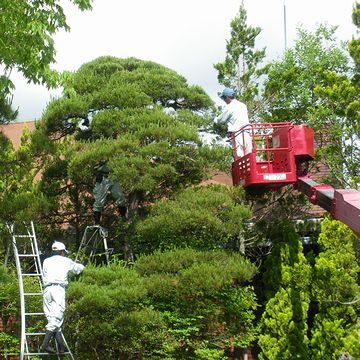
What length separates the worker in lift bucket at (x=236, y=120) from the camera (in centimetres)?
1130

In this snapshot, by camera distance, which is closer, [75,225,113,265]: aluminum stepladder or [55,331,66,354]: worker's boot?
[55,331,66,354]: worker's boot

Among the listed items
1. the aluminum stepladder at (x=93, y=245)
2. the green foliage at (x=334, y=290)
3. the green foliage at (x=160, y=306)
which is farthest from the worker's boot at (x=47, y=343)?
the green foliage at (x=334, y=290)

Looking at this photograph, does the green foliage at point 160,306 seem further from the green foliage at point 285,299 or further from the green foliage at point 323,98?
the green foliage at point 323,98

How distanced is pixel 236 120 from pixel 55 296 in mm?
3865

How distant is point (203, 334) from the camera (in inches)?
462

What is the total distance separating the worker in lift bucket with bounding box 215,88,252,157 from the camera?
11297 mm

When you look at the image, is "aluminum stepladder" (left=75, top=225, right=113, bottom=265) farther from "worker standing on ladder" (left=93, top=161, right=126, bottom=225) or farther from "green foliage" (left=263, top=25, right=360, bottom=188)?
"green foliage" (left=263, top=25, right=360, bottom=188)

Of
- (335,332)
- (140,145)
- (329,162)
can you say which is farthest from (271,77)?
(335,332)

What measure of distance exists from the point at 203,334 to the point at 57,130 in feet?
14.8

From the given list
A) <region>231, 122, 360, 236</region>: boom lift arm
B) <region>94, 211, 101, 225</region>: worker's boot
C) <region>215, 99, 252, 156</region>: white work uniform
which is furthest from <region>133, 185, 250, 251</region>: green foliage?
<region>94, 211, 101, 225</region>: worker's boot

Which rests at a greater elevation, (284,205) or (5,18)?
(5,18)

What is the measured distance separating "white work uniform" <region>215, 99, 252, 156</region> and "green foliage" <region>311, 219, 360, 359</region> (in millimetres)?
2593

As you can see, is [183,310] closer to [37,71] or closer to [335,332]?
[335,332]

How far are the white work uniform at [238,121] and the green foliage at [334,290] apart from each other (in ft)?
8.51
